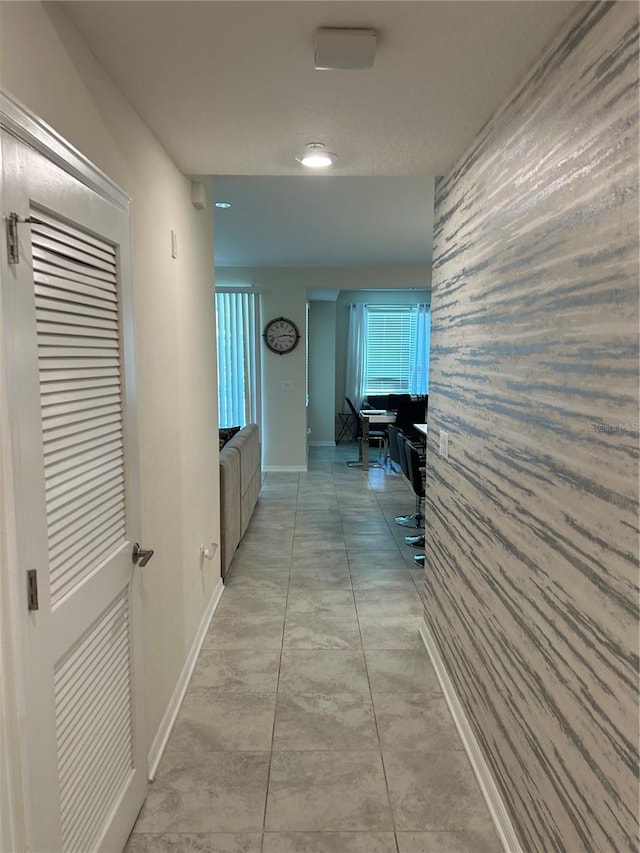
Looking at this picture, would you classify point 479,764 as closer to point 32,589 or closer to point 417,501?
point 32,589

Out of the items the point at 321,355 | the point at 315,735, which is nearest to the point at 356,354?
the point at 321,355

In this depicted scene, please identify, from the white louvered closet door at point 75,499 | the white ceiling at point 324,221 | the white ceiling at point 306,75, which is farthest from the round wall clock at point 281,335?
the white louvered closet door at point 75,499

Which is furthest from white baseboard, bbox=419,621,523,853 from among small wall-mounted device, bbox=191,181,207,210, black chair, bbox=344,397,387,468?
black chair, bbox=344,397,387,468

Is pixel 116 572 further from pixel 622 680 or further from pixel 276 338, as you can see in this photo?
pixel 276 338

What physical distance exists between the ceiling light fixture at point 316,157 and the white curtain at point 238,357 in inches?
177

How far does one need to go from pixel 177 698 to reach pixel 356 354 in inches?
→ 275

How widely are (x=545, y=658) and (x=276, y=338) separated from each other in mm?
5666

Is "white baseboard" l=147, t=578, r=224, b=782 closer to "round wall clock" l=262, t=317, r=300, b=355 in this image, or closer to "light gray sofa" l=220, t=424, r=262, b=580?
"light gray sofa" l=220, t=424, r=262, b=580

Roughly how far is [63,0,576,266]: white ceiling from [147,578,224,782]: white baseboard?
2165 millimetres

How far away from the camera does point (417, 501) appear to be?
4645 mm

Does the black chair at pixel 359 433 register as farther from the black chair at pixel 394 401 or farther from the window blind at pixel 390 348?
the window blind at pixel 390 348

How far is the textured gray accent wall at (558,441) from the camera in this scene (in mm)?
1020

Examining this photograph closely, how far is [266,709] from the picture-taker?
91.1 inches

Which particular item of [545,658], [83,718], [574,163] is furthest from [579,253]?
[83,718]
